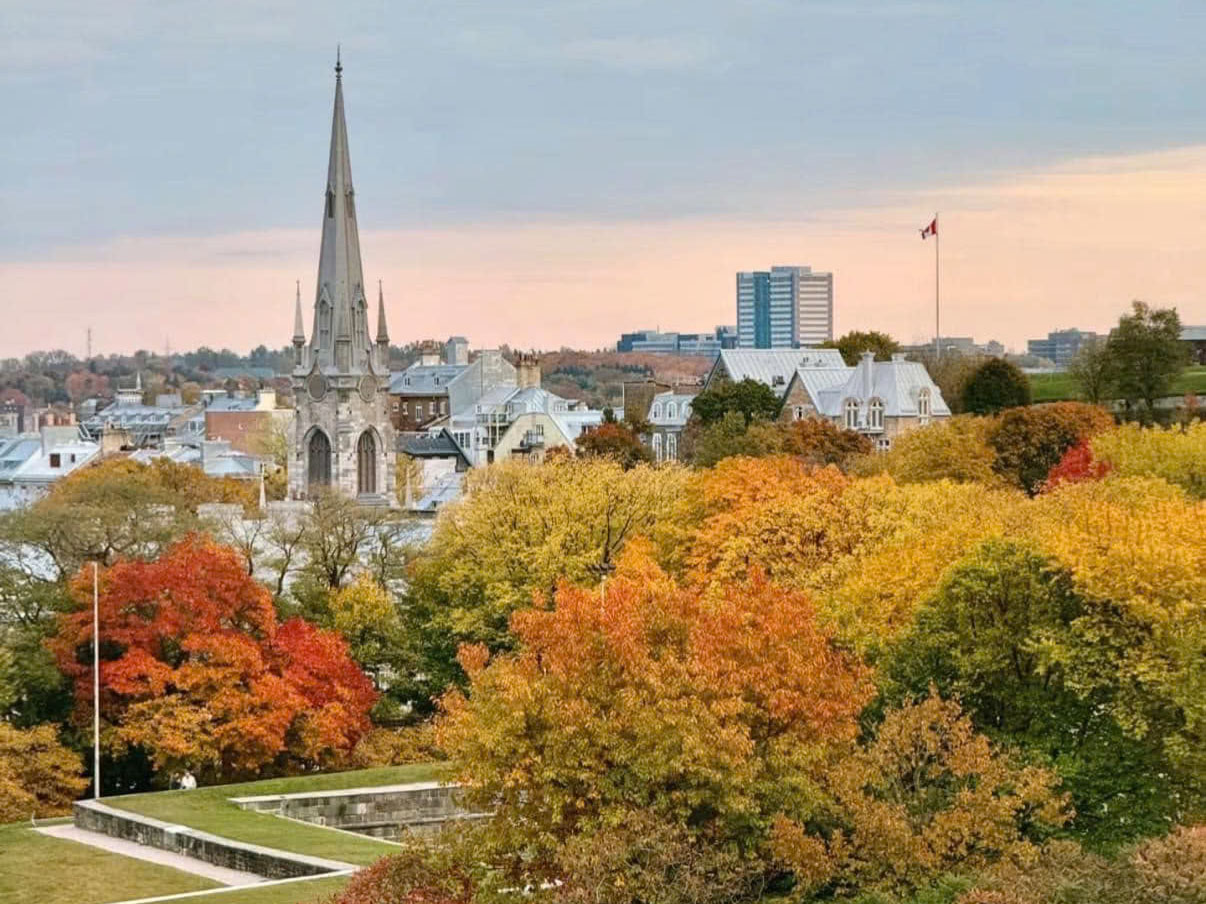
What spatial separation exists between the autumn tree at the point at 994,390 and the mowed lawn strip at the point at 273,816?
8103 centimetres

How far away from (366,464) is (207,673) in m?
65.1

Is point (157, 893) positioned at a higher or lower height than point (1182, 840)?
lower

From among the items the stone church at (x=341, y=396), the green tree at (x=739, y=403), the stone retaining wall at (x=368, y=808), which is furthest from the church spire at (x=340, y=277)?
the stone retaining wall at (x=368, y=808)

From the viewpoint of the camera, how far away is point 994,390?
133 meters

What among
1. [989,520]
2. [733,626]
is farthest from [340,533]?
[733,626]

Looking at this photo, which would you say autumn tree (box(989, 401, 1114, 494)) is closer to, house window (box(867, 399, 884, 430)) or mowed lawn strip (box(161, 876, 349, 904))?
house window (box(867, 399, 884, 430))

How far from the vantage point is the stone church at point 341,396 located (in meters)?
119

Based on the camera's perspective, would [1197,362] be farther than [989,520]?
Yes

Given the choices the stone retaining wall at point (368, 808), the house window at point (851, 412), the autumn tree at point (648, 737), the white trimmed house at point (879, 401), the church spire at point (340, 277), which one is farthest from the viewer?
the house window at point (851, 412)

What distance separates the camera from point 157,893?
4222cm

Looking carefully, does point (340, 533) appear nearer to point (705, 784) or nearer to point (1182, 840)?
point (705, 784)

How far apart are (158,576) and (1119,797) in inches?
1112

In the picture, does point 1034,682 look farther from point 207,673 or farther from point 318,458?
point 318,458

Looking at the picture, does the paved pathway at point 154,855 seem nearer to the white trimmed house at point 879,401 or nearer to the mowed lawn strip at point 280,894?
A: the mowed lawn strip at point 280,894
